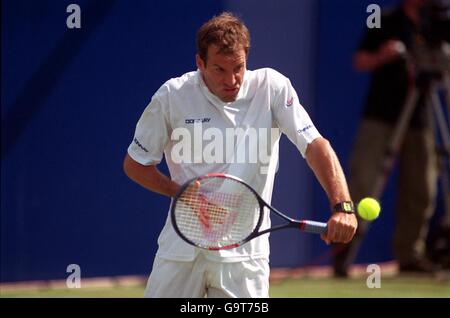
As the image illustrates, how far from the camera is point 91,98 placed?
798 cm

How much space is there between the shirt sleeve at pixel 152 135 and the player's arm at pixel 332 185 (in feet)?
2.05

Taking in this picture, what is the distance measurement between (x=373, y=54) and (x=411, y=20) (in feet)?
1.47

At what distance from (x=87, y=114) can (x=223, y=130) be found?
3511mm

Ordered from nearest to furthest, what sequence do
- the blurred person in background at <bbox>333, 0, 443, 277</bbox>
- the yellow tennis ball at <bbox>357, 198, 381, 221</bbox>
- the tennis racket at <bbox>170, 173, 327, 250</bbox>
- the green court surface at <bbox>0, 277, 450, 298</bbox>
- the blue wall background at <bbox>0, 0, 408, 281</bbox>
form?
the tennis racket at <bbox>170, 173, 327, 250</bbox>
the yellow tennis ball at <bbox>357, 198, 381, 221</bbox>
the green court surface at <bbox>0, 277, 450, 298</bbox>
the blue wall background at <bbox>0, 0, 408, 281</bbox>
the blurred person in background at <bbox>333, 0, 443, 277</bbox>

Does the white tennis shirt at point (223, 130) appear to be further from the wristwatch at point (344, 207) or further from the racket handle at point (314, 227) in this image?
the wristwatch at point (344, 207)

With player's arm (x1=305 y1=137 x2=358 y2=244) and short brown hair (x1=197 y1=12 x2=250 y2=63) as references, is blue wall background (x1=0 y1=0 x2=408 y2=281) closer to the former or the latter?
short brown hair (x1=197 y1=12 x2=250 y2=63)

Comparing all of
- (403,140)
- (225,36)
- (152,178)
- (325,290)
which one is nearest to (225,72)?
(225,36)

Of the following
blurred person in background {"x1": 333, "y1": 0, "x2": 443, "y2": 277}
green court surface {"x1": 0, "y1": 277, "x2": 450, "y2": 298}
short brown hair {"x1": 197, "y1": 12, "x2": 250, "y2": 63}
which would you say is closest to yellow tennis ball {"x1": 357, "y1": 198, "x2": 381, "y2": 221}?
short brown hair {"x1": 197, "y1": 12, "x2": 250, "y2": 63}

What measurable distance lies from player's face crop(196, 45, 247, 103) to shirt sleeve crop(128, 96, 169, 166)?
0.25m

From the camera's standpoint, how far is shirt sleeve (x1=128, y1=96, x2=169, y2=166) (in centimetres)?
463

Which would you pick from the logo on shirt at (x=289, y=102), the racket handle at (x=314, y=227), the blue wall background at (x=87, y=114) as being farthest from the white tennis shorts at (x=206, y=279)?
the blue wall background at (x=87, y=114)

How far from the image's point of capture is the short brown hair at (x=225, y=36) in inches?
178

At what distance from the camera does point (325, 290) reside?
795 cm
